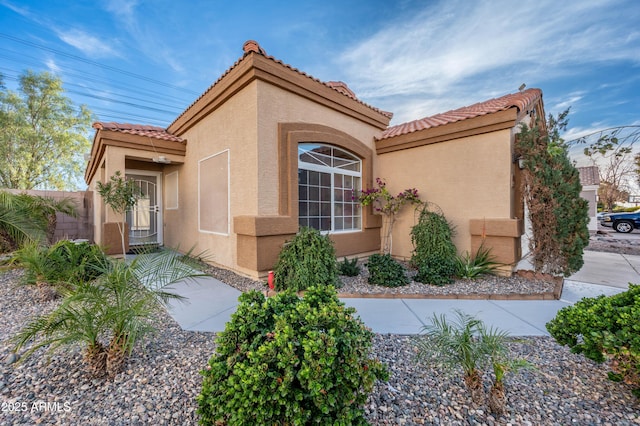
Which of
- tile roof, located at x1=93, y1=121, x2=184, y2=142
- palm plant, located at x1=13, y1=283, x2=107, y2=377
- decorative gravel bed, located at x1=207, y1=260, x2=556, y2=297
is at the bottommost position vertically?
decorative gravel bed, located at x1=207, y1=260, x2=556, y2=297

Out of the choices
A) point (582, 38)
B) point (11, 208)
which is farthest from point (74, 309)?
point (582, 38)

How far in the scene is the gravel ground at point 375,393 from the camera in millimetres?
2059

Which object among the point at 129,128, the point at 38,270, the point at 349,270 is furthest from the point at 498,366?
the point at 129,128

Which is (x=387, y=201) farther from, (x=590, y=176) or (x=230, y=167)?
(x=590, y=176)

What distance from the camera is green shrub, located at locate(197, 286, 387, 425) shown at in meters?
1.59

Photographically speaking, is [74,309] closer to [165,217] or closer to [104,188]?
[104,188]

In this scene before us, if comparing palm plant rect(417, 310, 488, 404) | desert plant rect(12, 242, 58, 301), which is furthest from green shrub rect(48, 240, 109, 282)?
palm plant rect(417, 310, 488, 404)

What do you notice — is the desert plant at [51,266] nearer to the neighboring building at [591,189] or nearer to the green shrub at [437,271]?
the green shrub at [437,271]

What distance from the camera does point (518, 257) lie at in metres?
6.48

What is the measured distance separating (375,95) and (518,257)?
34.6ft

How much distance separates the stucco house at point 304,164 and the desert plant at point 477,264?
0.20 meters

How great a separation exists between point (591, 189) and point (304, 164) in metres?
20.0

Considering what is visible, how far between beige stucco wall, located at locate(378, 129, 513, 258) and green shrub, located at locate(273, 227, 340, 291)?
3684 mm

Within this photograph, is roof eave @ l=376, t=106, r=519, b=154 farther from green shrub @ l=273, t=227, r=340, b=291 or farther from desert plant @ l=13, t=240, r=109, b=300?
desert plant @ l=13, t=240, r=109, b=300
